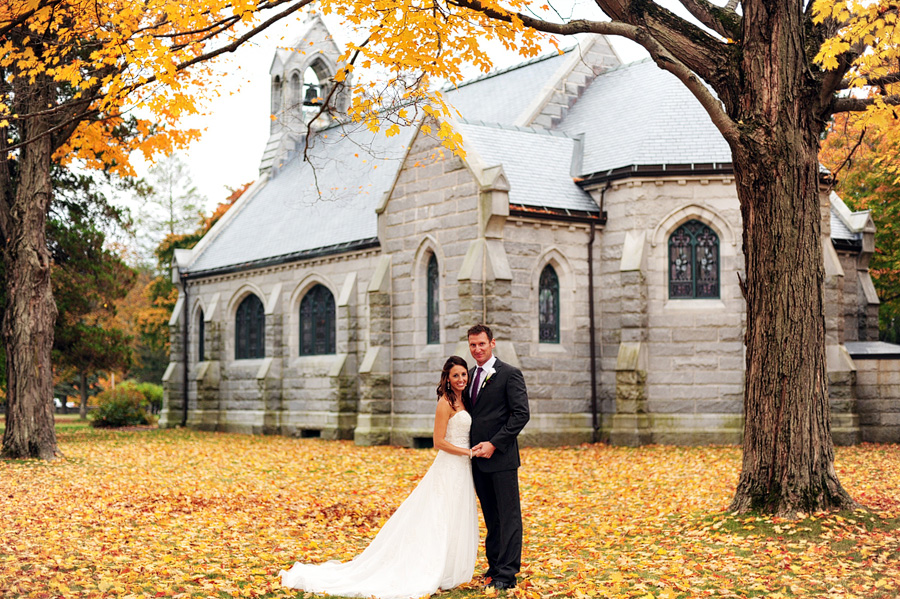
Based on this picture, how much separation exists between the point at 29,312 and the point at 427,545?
1203 centimetres

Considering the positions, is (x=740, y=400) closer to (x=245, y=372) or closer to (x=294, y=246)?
(x=294, y=246)

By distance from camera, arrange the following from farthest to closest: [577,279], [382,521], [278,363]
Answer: [278,363], [577,279], [382,521]

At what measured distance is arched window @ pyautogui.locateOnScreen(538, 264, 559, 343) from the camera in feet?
67.0

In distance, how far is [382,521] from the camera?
37.6 feet

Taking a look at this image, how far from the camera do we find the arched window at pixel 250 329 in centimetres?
2841

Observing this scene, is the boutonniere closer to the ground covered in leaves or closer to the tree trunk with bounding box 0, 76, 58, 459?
the ground covered in leaves

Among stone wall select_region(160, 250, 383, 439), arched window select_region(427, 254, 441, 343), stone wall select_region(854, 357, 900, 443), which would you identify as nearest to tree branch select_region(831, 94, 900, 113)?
stone wall select_region(854, 357, 900, 443)

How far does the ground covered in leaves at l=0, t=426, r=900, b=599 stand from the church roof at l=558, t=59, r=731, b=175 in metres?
6.27

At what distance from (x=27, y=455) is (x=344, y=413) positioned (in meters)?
8.39

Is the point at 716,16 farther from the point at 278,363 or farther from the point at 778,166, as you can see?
the point at 278,363

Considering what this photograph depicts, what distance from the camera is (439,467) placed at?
7.57m

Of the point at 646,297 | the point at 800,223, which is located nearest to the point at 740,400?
the point at 646,297

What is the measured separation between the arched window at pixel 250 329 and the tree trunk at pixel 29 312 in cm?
1095

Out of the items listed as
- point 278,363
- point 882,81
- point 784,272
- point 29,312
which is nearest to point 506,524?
point 784,272
